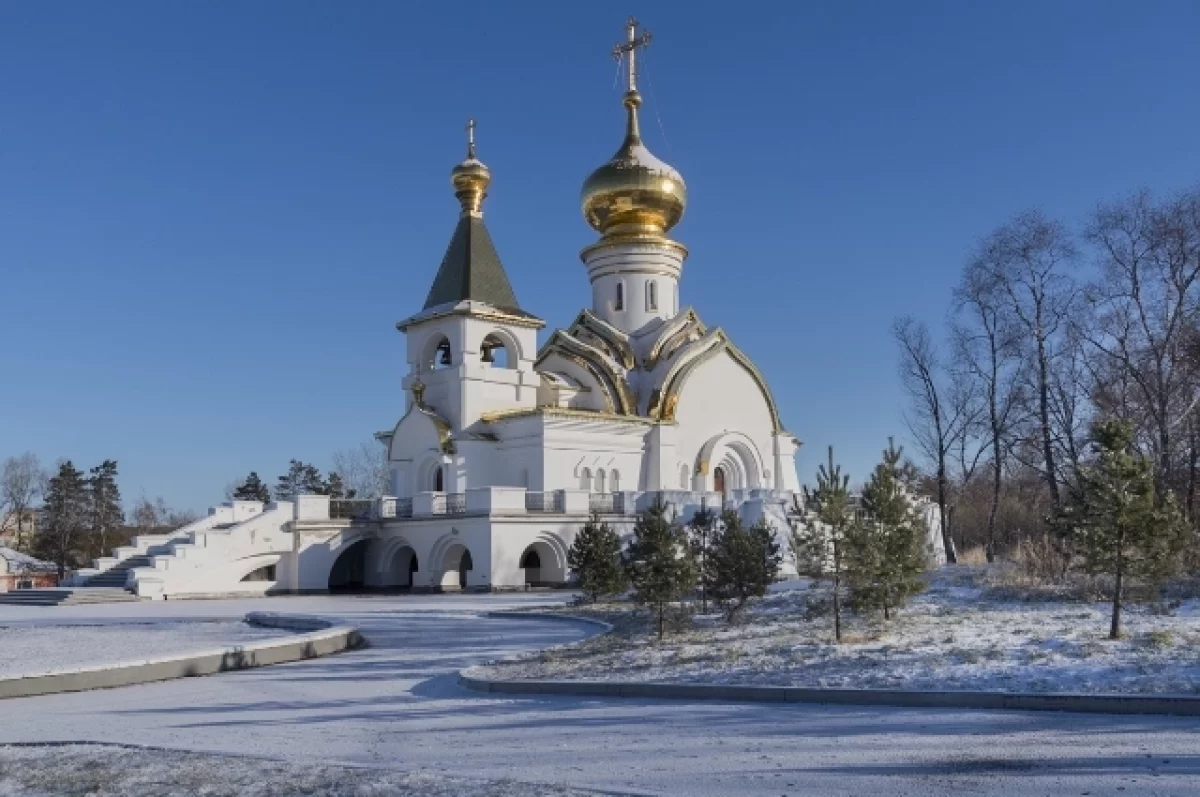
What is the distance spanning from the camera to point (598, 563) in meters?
18.4

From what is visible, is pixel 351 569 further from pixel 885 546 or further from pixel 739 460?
pixel 885 546

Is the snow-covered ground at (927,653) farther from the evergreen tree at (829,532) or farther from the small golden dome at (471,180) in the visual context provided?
the small golden dome at (471,180)

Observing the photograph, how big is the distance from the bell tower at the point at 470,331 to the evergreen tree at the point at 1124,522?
19.8 metres

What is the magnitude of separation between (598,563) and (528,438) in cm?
1078

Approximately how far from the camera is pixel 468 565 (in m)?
28.0

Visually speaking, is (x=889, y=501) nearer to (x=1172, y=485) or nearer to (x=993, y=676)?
(x=993, y=676)

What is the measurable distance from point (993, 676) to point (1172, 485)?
15.1m

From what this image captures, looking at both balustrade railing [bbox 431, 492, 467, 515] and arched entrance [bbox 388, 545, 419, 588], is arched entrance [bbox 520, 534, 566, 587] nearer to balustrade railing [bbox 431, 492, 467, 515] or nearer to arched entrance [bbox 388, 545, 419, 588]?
balustrade railing [bbox 431, 492, 467, 515]

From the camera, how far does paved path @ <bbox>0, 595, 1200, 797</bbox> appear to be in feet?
19.9

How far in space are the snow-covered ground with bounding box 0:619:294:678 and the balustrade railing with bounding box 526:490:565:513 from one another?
30.9ft

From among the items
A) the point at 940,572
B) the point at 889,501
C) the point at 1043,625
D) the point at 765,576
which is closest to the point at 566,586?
the point at 940,572

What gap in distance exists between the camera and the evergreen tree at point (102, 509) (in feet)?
165

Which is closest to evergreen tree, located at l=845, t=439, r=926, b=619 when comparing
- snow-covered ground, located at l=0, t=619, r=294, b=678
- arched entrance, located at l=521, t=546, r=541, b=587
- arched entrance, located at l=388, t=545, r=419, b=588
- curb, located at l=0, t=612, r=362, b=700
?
curb, located at l=0, t=612, r=362, b=700

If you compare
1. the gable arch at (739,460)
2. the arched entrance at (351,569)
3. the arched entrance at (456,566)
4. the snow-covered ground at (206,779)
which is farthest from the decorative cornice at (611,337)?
the snow-covered ground at (206,779)
